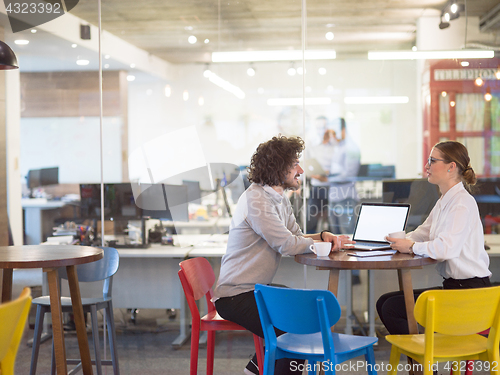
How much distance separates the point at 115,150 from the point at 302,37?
66.2 inches

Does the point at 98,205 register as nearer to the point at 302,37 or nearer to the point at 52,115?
the point at 52,115

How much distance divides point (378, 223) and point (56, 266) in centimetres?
172

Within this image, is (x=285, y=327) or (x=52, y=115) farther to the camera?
(x=52, y=115)

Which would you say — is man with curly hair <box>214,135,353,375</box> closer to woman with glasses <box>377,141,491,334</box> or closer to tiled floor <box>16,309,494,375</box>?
woman with glasses <box>377,141,491,334</box>

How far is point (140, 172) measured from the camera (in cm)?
404

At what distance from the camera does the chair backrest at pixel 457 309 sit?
1.87m

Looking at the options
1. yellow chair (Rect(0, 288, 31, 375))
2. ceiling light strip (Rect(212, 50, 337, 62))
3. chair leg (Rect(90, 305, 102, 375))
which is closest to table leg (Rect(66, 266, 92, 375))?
chair leg (Rect(90, 305, 102, 375))

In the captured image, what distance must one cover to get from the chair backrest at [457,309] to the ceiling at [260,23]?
97.5 inches

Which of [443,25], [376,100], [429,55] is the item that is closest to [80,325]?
[376,100]

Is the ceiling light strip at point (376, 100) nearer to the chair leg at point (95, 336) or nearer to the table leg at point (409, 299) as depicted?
the table leg at point (409, 299)

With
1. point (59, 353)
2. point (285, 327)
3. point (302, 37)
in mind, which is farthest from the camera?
point (302, 37)

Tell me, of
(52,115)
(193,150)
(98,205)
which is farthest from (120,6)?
(98,205)

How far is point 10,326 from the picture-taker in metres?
1.61

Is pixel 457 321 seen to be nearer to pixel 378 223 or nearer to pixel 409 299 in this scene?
pixel 409 299
